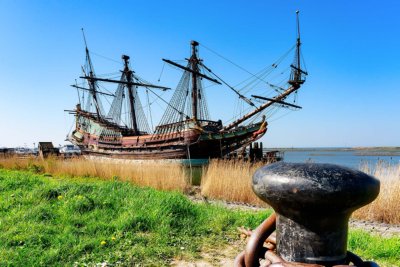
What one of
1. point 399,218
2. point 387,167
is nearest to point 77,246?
point 399,218

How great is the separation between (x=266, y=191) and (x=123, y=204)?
5.02 metres

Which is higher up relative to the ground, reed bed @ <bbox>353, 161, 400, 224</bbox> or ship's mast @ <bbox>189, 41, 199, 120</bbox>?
ship's mast @ <bbox>189, 41, 199, 120</bbox>

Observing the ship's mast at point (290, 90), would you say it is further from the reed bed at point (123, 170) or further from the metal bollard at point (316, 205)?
the metal bollard at point (316, 205)

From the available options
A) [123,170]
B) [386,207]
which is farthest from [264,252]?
[123,170]

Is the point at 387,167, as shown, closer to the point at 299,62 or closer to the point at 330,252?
the point at 330,252

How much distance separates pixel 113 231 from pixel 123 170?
986cm

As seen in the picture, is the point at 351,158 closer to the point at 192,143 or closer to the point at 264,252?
the point at 192,143

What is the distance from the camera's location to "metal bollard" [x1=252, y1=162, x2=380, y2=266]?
956 millimetres

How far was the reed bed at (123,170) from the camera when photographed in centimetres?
1123

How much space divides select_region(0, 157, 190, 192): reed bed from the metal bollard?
9601 mm

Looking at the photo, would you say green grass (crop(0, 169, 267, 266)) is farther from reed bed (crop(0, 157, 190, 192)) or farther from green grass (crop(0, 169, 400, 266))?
reed bed (crop(0, 157, 190, 192))

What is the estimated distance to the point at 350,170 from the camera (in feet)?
3.43

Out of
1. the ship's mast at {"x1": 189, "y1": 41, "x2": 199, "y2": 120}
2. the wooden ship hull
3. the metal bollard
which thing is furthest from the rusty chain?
the ship's mast at {"x1": 189, "y1": 41, "x2": 199, "y2": 120}

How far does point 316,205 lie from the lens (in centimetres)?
96
